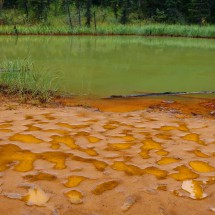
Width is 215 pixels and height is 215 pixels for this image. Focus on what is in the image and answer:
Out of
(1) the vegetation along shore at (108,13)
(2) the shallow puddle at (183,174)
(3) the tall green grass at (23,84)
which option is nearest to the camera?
(2) the shallow puddle at (183,174)

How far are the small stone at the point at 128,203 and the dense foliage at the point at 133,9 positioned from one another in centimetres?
3268

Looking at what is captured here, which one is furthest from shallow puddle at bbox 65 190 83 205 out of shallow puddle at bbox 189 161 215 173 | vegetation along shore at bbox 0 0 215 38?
vegetation along shore at bbox 0 0 215 38

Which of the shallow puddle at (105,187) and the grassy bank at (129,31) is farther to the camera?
the grassy bank at (129,31)

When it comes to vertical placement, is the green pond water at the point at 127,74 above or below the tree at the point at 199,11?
below

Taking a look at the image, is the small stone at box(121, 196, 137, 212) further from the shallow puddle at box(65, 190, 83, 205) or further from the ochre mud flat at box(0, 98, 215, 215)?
the shallow puddle at box(65, 190, 83, 205)

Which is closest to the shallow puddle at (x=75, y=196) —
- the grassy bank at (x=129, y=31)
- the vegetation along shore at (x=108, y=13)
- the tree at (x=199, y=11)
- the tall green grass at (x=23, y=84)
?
the tall green grass at (x=23, y=84)

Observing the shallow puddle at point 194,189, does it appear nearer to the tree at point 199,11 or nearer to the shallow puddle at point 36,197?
the shallow puddle at point 36,197

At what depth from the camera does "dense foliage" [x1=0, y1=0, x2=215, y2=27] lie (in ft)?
113

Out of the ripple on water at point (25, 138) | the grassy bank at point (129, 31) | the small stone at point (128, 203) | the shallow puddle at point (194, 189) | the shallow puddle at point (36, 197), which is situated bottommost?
the grassy bank at point (129, 31)

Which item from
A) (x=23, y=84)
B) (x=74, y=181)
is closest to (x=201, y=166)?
(x=74, y=181)

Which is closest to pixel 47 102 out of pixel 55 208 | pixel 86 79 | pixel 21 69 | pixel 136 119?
pixel 21 69

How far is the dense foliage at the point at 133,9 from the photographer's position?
3431 cm

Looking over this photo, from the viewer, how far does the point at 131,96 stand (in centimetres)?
557

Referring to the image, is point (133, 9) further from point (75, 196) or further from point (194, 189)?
point (75, 196)
